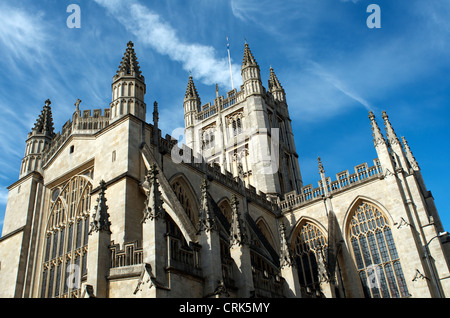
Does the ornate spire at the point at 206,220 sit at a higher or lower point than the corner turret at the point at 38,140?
lower

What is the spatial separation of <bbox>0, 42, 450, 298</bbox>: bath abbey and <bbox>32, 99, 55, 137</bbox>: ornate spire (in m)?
0.07

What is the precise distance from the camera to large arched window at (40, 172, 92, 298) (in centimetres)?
1762

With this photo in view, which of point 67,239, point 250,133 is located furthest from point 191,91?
point 67,239

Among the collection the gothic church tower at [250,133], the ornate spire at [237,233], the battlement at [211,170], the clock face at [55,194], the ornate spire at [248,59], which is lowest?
the ornate spire at [237,233]

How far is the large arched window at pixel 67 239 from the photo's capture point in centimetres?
1762

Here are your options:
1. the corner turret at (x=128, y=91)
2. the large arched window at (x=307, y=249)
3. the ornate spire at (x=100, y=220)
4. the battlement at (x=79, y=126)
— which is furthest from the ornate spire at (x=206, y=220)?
the large arched window at (x=307, y=249)

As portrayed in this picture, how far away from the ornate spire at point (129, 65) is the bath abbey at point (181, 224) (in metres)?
0.05

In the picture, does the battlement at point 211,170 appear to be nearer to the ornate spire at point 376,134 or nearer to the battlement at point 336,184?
the battlement at point 336,184

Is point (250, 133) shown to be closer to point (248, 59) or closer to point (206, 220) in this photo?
point (248, 59)

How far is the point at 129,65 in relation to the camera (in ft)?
69.4

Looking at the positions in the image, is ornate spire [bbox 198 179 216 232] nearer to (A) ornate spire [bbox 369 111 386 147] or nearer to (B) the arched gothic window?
(A) ornate spire [bbox 369 111 386 147]

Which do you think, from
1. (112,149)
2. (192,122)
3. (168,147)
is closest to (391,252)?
(168,147)

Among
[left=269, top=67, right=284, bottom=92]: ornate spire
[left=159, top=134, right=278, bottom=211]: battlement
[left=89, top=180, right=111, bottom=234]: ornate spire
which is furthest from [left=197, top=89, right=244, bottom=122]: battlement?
[left=89, top=180, right=111, bottom=234]: ornate spire
